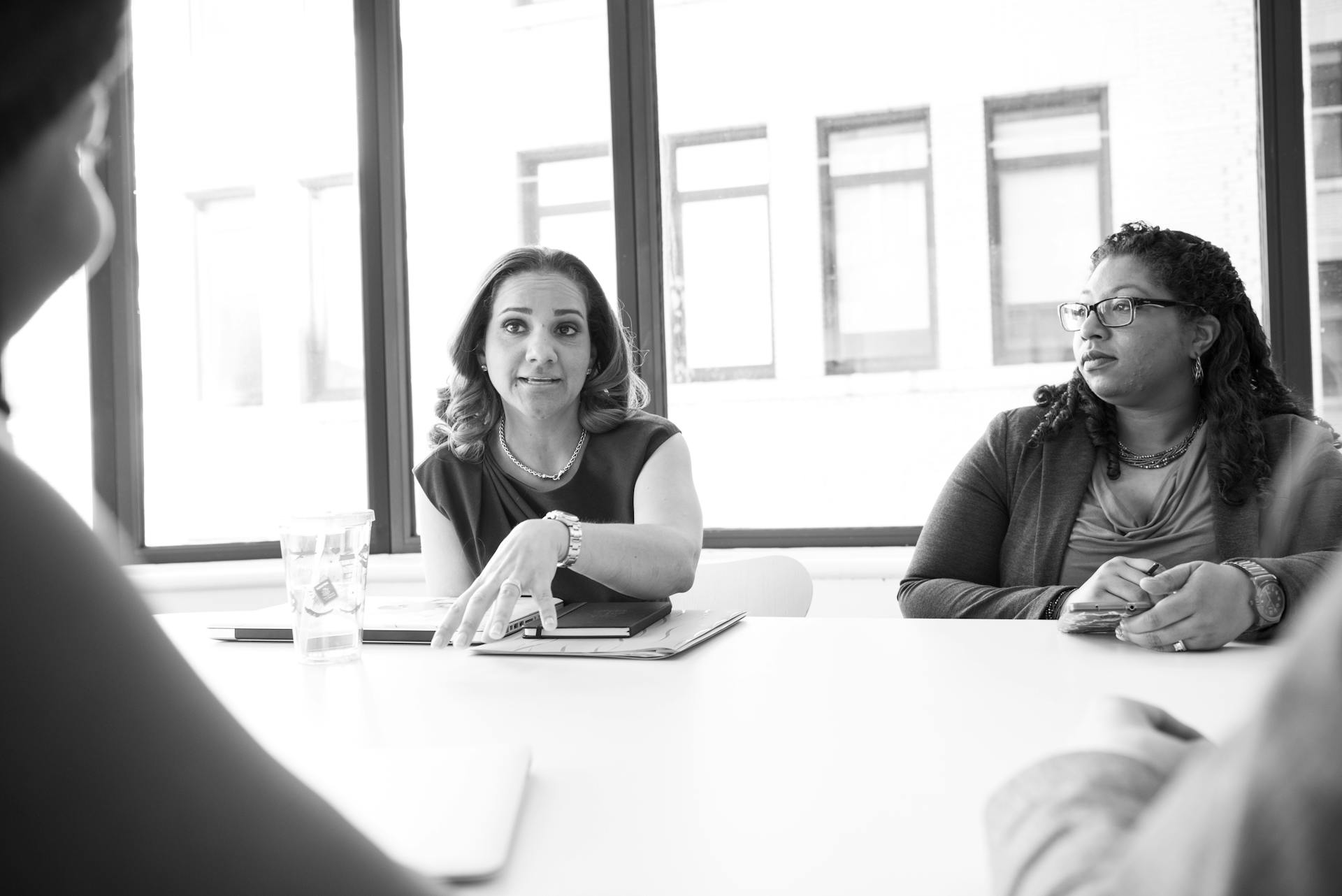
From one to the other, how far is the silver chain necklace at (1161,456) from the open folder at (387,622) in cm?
132

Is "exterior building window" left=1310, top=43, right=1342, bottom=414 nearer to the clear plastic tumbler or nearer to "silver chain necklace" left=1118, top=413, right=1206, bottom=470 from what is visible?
"silver chain necklace" left=1118, top=413, right=1206, bottom=470

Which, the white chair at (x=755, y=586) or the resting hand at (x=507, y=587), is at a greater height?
the resting hand at (x=507, y=587)

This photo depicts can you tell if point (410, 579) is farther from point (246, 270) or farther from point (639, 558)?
point (639, 558)

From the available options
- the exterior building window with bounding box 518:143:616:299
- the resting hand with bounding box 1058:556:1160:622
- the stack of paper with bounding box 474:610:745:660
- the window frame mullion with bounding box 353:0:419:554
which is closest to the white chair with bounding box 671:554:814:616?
the stack of paper with bounding box 474:610:745:660

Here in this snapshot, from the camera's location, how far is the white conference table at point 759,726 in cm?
65

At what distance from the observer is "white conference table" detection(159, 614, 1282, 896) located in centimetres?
65

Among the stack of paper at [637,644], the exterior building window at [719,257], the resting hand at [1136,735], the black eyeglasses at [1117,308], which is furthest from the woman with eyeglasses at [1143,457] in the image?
the exterior building window at [719,257]

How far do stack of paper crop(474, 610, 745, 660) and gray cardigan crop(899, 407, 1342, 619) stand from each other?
1.89 ft

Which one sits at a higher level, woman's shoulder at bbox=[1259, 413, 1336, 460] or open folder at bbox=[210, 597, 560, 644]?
woman's shoulder at bbox=[1259, 413, 1336, 460]

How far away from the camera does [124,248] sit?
145 inches

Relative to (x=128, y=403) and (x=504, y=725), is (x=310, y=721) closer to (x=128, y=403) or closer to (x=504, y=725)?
(x=504, y=725)

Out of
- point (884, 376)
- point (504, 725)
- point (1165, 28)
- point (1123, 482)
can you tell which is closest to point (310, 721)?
point (504, 725)

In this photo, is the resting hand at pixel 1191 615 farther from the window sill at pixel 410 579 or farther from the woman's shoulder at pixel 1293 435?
the window sill at pixel 410 579

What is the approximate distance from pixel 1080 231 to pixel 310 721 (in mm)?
3070
